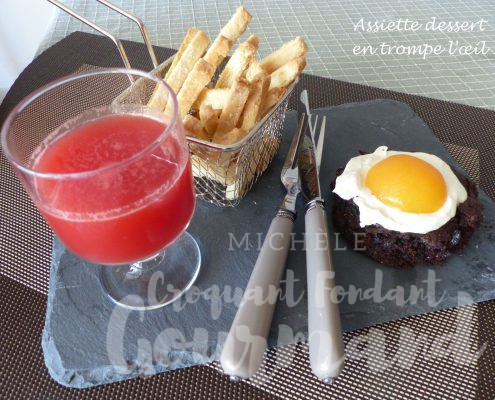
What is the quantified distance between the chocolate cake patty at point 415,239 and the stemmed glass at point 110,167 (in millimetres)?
391

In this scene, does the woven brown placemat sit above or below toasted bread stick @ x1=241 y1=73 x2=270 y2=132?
below

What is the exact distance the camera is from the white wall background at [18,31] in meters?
2.53

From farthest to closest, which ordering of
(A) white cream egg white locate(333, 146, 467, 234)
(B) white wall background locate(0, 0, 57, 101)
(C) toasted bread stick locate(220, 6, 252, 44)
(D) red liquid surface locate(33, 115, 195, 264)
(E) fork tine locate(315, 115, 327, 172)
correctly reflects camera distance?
(B) white wall background locate(0, 0, 57, 101) → (E) fork tine locate(315, 115, 327, 172) → (C) toasted bread stick locate(220, 6, 252, 44) → (A) white cream egg white locate(333, 146, 467, 234) → (D) red liquid surface locate(33, 115, 195, 264)

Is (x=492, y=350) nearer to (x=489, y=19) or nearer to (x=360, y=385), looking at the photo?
(x=360, y=385)

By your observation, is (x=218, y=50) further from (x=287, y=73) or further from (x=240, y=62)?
(x=287, y=73)

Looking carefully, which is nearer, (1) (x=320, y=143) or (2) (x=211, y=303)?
(2) (x=211, y=303)

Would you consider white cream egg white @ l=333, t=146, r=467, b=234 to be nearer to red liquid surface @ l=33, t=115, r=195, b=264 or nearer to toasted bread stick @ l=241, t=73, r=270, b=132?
toasted bread stick @ l=241, t=73, r=270, b=132

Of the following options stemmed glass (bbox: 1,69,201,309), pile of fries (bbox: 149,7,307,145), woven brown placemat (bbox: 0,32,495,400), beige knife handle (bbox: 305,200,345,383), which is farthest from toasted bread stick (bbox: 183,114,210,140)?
woven brown placemat (bbox: 0,32,495,400)

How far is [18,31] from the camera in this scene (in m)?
2.57

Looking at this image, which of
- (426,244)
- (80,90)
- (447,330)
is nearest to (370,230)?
(426,244)

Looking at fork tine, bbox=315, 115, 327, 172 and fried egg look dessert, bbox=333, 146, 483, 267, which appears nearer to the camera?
fried egg look dessert, bbox=333, 146, 483, 267

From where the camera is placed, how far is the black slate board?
0.88 m

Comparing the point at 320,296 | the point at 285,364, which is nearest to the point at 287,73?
the point at 320,296

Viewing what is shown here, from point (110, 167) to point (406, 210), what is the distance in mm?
637
